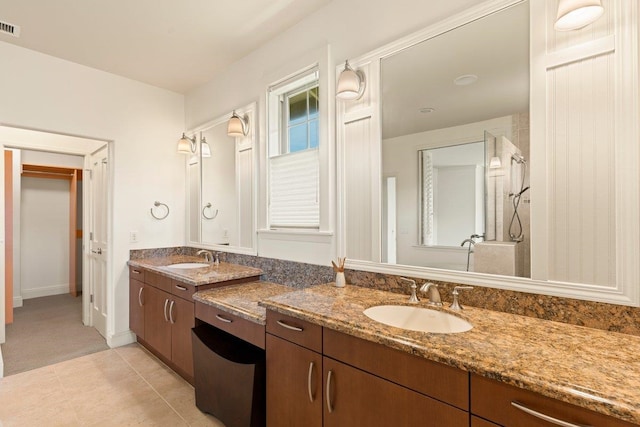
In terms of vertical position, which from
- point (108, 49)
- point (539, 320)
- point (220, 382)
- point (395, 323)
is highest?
point (108, 49)

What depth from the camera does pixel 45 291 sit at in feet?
16.9

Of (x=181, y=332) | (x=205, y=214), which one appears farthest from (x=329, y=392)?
(x=205, y=214)

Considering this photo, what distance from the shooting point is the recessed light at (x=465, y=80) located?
1575 mm

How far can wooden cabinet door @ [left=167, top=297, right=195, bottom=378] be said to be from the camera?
2352 millimetres

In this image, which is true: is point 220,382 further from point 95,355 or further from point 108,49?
point 108,49

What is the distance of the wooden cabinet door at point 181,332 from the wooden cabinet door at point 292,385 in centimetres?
97

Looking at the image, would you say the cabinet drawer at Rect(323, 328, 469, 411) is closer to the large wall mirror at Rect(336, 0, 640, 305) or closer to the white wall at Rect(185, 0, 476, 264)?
the large wall mirror at Rect(336, 0, 640, 305)

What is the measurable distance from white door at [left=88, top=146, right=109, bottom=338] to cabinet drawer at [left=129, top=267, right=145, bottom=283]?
0.37 metres

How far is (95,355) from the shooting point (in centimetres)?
303

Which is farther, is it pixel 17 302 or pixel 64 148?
pixel 17 302

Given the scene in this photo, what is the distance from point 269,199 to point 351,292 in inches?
46.2

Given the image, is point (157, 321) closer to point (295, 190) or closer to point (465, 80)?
point (295, 190)

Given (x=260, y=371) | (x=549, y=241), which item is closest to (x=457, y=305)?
(x=549, y=241)

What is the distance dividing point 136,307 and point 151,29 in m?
2.54
